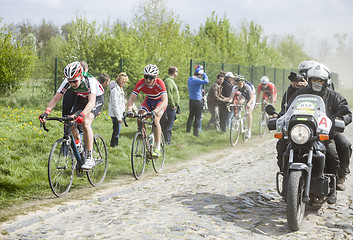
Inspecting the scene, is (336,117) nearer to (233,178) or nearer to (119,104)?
(233,178)

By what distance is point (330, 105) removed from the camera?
19.2 feet

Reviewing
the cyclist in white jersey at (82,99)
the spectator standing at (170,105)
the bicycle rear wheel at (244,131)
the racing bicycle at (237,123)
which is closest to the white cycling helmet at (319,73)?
the cyclist in white jersey at (82,99)

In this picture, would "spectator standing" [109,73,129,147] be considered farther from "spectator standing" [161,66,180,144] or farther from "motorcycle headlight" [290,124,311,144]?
"motorcycle headlight" [290,124,311,144]

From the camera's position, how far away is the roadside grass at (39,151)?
7480mm

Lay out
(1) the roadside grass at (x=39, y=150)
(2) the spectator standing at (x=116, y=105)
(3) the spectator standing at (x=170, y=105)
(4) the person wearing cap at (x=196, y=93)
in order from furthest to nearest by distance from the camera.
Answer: (4) the person wearing cap at (x=196, y=93) < (3) the spectator standing at (x=170, y=105) < (2) the spectator standing at (x=116, y=105) < (1) the roadside grass at (x=39, y=150)

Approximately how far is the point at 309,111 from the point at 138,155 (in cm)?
408

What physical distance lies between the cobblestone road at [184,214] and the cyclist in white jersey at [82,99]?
894mm

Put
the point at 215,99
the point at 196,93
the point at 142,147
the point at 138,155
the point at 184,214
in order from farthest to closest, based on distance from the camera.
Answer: the point at 215,99, the point at 196,93, the point at 142,147, the point at 138,155, the point at 184,214

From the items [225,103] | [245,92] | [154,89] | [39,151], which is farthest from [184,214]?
[225,103]

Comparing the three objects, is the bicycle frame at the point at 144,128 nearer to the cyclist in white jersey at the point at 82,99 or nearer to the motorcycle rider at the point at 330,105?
the cyclist in white jersey at the point at 82,99

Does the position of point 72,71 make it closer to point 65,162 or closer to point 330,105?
point 65,162

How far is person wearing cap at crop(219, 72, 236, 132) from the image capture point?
51.8 ft

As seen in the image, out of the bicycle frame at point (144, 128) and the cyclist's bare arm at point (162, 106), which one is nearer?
the bicycle frame at point (144, 128)

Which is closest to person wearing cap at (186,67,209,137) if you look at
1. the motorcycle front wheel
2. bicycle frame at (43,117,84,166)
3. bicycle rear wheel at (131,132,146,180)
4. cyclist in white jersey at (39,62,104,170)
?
bicycle rear wheel at (131,132,146,180)
